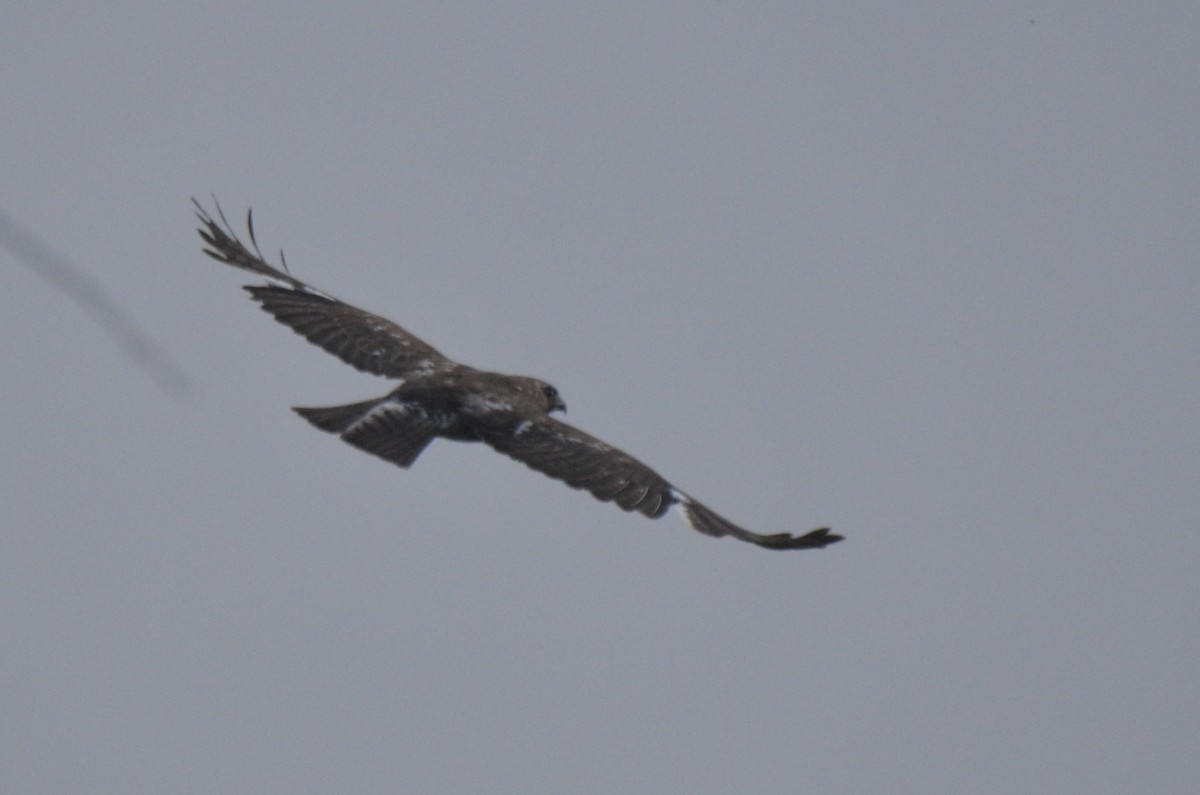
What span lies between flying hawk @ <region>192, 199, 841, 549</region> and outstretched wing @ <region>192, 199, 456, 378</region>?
0.03 feet

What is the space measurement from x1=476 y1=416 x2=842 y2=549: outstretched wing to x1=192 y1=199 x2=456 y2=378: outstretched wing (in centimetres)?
108

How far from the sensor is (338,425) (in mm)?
13453

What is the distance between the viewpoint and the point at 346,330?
1570 centimetres

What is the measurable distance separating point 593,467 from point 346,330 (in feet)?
8.82

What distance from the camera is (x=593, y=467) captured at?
13977 mm

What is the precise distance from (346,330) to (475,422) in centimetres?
200

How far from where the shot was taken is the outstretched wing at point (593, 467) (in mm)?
13734

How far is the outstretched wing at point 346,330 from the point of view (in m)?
15.3

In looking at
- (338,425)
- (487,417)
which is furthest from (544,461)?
(338,425)

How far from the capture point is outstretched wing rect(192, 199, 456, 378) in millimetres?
15289

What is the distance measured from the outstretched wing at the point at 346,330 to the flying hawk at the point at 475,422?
1cm

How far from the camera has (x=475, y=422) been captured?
46.3ft

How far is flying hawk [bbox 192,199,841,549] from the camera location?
13.5 m

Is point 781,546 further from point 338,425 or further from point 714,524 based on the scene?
point 338,425
